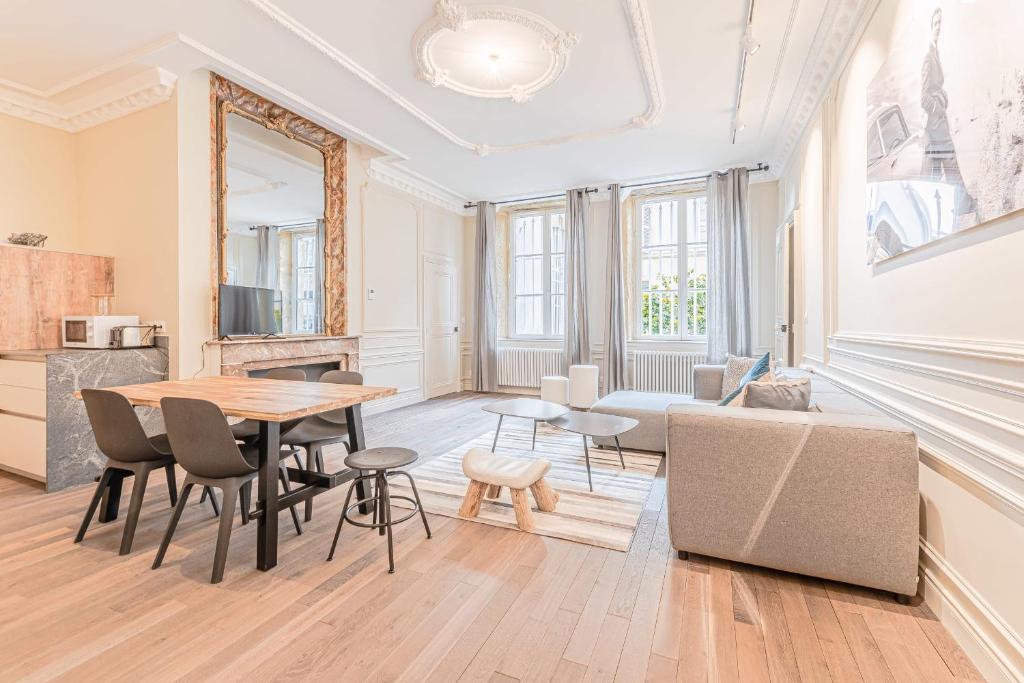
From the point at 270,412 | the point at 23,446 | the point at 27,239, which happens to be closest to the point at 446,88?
the point at 270,412

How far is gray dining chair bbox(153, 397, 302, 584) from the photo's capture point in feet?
6.45

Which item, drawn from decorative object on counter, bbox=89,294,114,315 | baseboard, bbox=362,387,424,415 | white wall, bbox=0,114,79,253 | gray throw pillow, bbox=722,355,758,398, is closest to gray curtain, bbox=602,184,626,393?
gray throw pillow, bbox=722,355,758,398

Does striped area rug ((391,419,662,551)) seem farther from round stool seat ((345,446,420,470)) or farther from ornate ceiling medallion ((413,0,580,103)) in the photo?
ornate ceiling medallion ((413,0,580,103))

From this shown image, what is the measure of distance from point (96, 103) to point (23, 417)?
8.47ft

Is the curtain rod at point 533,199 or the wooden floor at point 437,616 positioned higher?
the curtain rod at point 533,199

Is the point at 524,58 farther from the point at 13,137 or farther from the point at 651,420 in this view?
the point at 13,137

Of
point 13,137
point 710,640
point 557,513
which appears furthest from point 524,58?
point 13,137

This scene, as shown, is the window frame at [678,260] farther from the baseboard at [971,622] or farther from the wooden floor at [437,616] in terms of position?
the baseboard at [971,622]

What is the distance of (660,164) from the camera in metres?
5.68

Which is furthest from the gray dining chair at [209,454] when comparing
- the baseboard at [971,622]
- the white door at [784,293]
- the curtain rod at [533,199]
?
the curtain rod at [533,199]

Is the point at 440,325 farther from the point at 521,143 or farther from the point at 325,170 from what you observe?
the point at 521,143

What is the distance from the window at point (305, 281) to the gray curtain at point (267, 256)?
213mm

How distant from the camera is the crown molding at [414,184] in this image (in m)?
5.62

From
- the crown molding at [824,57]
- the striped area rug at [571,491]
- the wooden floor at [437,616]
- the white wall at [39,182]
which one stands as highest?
the crown molding at [824,57]
